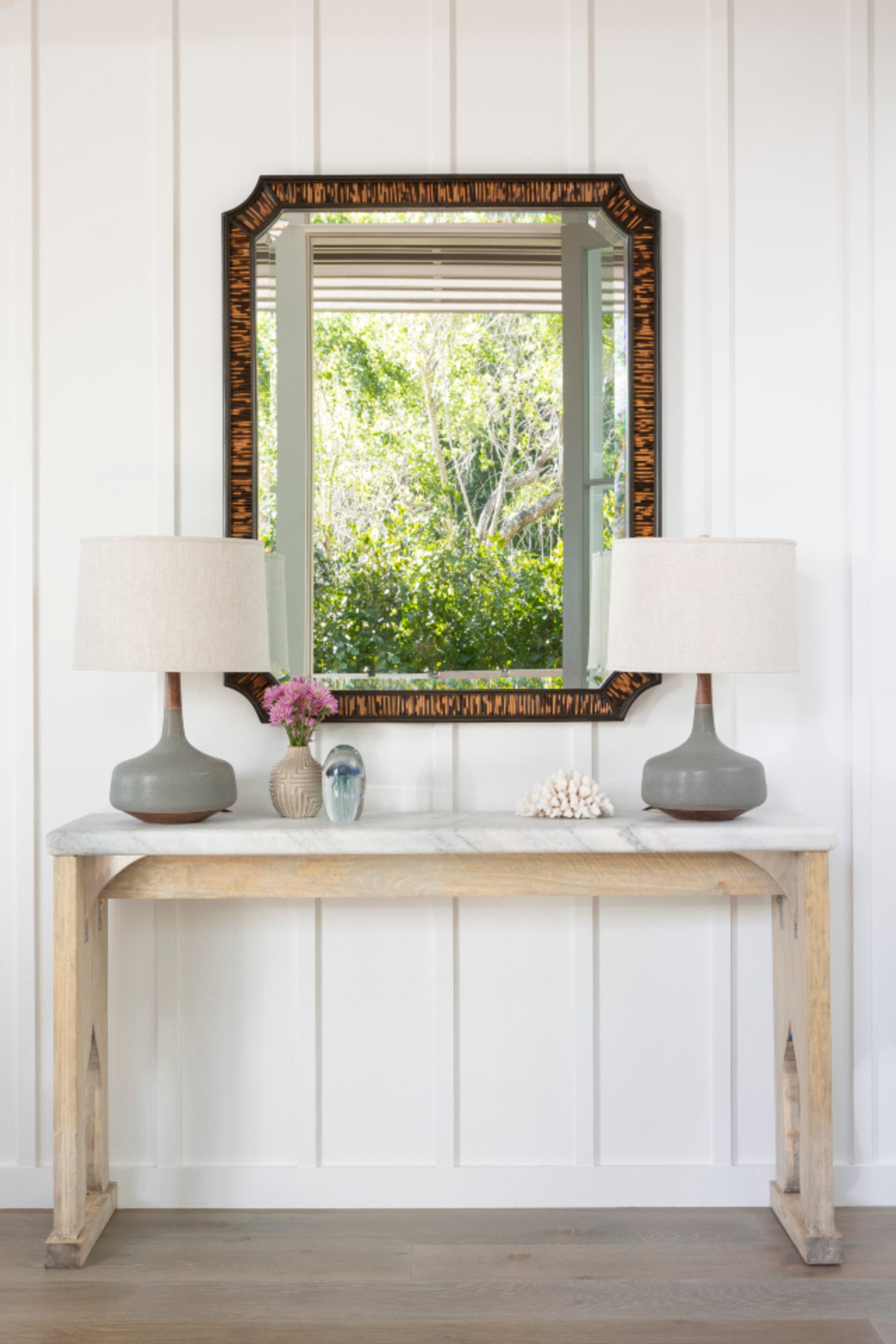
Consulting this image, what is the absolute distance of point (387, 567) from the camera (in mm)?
2471

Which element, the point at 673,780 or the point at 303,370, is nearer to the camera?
the point at 673,780

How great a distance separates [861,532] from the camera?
2.49m

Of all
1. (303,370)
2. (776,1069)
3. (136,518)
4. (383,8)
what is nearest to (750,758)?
(776,1069)

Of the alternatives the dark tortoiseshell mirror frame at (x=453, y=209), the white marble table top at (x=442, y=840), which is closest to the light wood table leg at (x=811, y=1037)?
the white marble table top at (x=442, y=840)

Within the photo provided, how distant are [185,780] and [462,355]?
1132mm

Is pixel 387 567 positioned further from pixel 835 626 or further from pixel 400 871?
pixel 835 626

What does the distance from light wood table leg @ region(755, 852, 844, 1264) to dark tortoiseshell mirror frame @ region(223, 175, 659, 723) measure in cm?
54

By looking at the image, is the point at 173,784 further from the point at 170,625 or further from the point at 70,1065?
the point at 70,1065

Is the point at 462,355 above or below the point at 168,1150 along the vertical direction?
above

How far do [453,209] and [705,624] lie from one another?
1.13 metres

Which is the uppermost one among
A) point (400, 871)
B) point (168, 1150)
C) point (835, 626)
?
point (835, 626)

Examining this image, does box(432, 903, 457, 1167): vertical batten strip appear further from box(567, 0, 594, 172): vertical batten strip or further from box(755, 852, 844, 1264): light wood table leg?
box(567, 0, 594, 172): vertical batten strip

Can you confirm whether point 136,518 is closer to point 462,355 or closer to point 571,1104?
point 462,355

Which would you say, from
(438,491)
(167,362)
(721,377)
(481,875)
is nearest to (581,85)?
(721,377)
